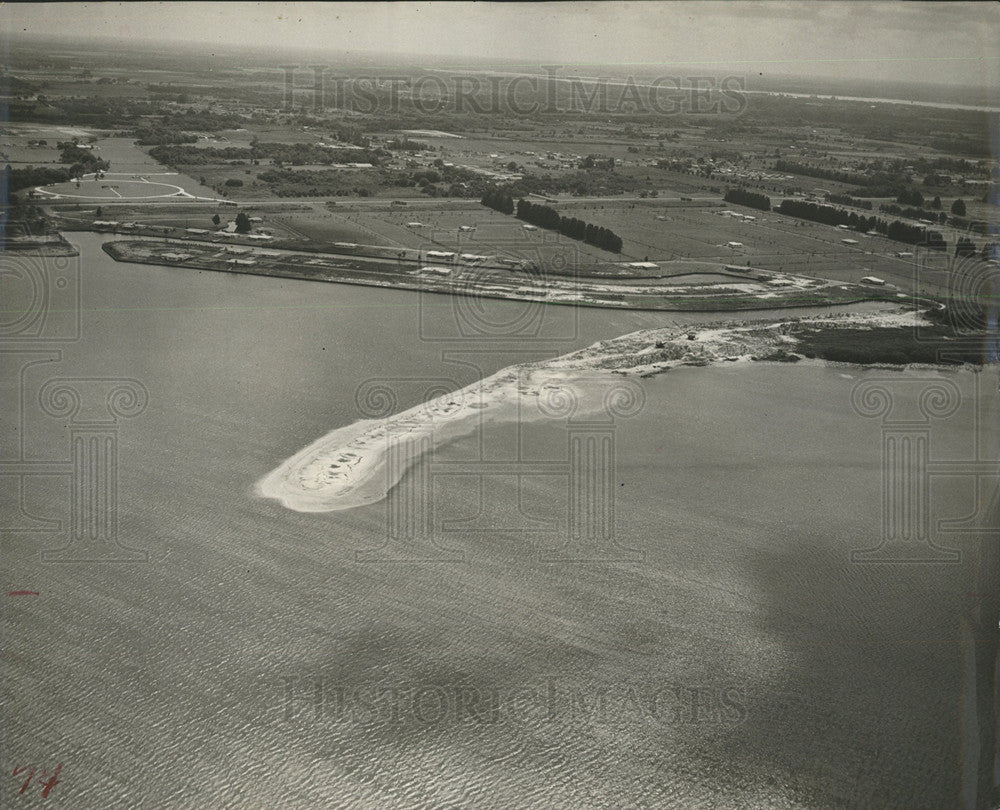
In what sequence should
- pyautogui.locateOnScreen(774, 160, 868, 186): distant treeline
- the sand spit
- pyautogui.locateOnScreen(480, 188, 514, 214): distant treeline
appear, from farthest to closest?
pyautogui.locateOnScreen(774, 160, 868, 186): distant treeline → pyautogui.locateOnScreen(480, 188, 514, 214): distant treeline → the sand spit

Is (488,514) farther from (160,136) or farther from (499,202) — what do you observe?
(160,136)

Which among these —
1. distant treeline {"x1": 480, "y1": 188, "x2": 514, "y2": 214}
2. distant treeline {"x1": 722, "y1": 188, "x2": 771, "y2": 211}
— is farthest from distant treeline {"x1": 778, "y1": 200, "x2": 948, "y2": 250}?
distant treeline {"x1": 480, "y1": 188, "x2": 514, "y2": 214}

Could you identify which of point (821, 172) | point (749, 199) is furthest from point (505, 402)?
point (821, 172)

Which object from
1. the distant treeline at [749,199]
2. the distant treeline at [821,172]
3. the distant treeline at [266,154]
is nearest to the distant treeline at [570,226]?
the distant treeline at [749,199]

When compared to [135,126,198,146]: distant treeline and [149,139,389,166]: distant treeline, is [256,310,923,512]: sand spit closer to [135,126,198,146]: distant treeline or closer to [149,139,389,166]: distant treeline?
[149,139,389,166]: distant treeline

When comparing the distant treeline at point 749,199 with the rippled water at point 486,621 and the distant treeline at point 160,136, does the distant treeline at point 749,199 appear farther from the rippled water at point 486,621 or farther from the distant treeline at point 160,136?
the distant treeline at point 160,136

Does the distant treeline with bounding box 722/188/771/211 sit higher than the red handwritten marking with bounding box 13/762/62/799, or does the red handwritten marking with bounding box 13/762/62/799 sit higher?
the distant treeline with bounding box 722/188/771/211

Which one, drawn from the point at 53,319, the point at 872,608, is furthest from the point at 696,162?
the point at 872,608
